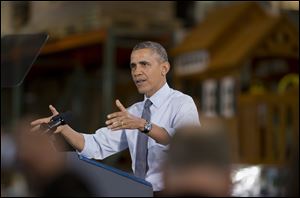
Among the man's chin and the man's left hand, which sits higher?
the man's chin

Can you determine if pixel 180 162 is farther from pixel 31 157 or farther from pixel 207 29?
pixel 207 29

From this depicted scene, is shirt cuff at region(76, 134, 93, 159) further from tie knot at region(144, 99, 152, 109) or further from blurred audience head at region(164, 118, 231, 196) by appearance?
blurred audience head at region(164, 118, 231, 196)

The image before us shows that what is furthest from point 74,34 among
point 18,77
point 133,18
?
point 18,77

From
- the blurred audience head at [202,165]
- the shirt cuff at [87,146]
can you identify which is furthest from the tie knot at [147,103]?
the blurred audience head at [202,165]

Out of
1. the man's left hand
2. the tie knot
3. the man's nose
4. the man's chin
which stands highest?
the man's nose

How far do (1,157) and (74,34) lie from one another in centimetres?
537

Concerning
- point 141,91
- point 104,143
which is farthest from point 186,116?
point 104,143

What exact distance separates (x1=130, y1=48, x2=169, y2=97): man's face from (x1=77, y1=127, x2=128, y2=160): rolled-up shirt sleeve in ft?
0.75

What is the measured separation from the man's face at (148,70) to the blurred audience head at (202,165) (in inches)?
24.8

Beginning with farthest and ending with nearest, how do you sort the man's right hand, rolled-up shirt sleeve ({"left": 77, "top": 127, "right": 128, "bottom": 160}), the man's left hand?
rolled-up shirt sleeve ({"left": 77, "top": 127, "right": 128, "bottom": 160}) → the man's right hand → the man's left hand

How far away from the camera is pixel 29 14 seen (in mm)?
7188

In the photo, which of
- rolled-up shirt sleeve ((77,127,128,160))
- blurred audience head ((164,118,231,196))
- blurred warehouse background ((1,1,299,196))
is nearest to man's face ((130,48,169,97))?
rolled-up shirt sleeve ((77,127,128,160))

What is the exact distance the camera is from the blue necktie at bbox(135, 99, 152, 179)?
3.45 metres

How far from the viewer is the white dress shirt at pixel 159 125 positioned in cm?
338
